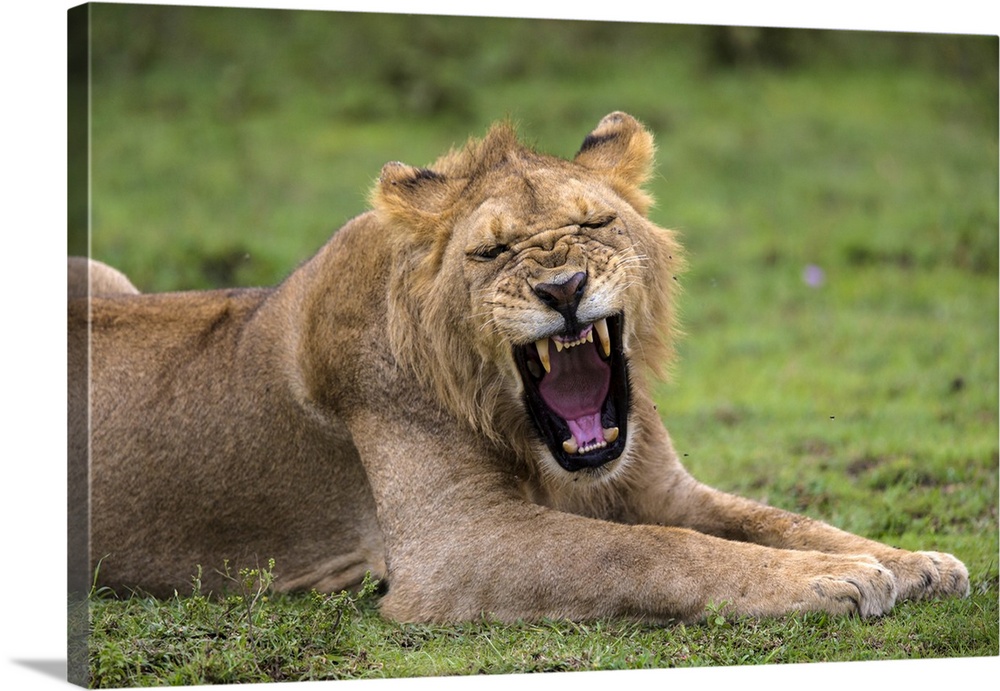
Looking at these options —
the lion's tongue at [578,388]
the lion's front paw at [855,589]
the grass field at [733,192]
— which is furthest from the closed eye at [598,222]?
the lion's front paw at [855,589]

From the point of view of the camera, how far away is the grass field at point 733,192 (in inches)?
265

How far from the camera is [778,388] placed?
27.7 ft

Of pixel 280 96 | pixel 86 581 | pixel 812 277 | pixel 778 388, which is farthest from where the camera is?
pixel 280 96

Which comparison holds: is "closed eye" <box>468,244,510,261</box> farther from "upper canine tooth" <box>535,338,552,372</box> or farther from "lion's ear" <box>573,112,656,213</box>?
"lion's ear" <box>573,112,656,213</box>

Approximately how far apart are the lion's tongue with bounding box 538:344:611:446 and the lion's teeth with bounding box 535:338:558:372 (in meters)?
0.07

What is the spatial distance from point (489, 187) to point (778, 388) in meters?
3.87

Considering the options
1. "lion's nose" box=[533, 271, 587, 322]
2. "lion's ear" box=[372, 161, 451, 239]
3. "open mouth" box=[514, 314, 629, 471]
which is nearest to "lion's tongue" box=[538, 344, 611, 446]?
"open mouth" box=[514, 314, 629, 471]

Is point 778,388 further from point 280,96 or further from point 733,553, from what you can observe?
point 280,96

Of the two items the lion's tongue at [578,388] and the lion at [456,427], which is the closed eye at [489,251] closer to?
the lion at [456,427]

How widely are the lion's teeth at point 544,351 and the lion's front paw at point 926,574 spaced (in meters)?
1.26

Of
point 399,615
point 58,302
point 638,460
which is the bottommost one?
point 399,615

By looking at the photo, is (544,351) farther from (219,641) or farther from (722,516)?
(219,641)

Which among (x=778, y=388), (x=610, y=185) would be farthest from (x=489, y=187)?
(x=778, y=388)

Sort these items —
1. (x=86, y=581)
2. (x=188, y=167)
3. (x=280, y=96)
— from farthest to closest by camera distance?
(x=280, y=96)
(x=188, y=167)
(x=86, y=581)
